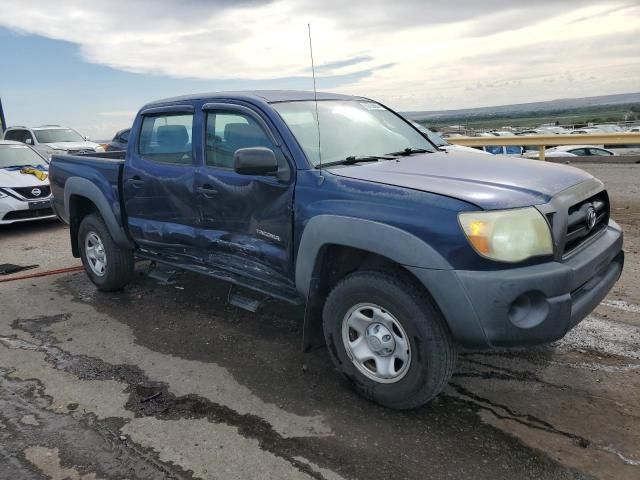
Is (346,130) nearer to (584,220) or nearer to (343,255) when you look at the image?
(343,255)

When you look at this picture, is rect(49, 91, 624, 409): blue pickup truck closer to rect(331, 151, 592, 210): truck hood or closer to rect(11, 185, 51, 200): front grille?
rect(331, 151, 592, 210): truck hood

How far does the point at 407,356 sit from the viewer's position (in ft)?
9.75


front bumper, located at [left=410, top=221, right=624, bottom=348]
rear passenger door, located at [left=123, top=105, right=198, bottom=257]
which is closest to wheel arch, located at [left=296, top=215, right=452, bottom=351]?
front bumper, located at [left=410, top=221, right=624, bottom=348]

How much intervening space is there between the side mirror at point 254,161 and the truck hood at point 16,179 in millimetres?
6861

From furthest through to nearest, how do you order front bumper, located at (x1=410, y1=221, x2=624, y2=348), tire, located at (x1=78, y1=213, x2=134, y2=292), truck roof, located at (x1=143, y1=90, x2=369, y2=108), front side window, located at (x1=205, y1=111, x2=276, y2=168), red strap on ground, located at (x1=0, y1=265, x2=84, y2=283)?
1. red strap on ground, located at (x1=0, y1=265, x2=84, y2=283)
2. tire, located at (x1=78, y1=213, x2=134, y2=292)
3. truck roof, located at (x1=143, y1=90, x2=369, y2=108)
4. front side window, located at (x1=205, y1=111, x2=276, y2=168)
5. front bumper, located at (x1=410, y1=221, x2=624, y2=348)

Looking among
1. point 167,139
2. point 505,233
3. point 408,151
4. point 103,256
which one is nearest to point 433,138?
point 408,151

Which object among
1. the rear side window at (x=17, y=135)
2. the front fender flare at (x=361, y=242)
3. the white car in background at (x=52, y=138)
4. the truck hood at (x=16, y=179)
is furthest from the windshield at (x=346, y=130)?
the rear side window at (x=17, y=135)

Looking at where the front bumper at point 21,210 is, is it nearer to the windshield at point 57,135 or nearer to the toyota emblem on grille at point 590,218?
the toyota emblem on grille at point 590,218

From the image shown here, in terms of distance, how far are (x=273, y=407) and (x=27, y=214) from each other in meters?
7.14

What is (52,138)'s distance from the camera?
17.0 metres

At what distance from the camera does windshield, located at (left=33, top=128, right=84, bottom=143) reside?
55.2ft

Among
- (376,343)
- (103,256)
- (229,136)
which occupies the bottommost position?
(376,343)

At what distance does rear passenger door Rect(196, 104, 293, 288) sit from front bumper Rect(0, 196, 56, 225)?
5405mm

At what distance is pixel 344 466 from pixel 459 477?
543 mm
